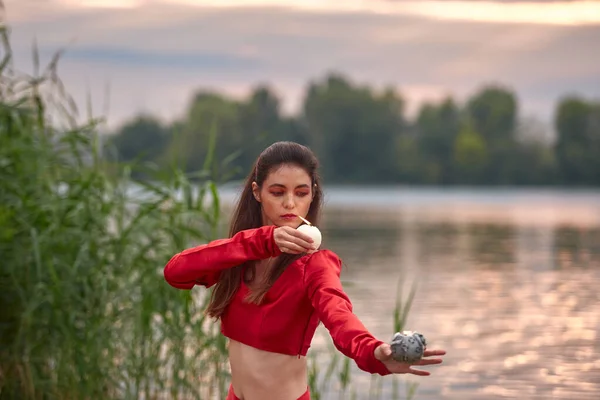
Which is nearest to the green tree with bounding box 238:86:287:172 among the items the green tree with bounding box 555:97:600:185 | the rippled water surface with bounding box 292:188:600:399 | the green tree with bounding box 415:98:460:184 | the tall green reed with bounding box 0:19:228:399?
the green tree with bounding box 415:98:460:184

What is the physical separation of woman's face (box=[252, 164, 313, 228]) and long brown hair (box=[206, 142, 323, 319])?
30 mm

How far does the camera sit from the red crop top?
9.86 ft

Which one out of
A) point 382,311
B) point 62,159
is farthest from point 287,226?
point 382,311

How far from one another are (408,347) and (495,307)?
15.0m

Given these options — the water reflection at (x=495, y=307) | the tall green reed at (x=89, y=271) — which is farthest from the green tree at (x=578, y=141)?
the tall green reed at (x=89, y=271)

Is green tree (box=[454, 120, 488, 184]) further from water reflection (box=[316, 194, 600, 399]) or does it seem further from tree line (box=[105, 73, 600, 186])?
water reflection (box=[316, 194, 600, 399])

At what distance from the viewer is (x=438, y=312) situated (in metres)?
16.1

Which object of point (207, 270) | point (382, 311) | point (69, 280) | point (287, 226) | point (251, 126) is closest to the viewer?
point (287, 226)

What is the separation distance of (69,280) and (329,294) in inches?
144

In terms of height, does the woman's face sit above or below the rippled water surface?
above

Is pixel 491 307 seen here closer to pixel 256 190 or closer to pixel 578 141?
pixel 256 190

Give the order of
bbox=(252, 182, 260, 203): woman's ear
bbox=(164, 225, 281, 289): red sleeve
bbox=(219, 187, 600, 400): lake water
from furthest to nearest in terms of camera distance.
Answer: bbox=(219, 187, 600, 400): lake water → bbox=(252, 182, 260, 203): woman's ear → bbox=(164, 225, 281, 289): red sleeve

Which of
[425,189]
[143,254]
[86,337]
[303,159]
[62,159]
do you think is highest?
[303,159]

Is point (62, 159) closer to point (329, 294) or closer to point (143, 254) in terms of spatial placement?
point (143, 254)
